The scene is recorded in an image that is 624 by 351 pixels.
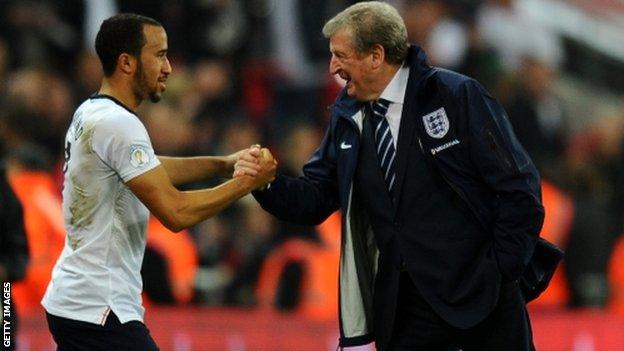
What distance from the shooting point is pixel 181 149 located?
31.5ft

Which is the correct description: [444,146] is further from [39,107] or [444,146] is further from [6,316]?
[39,107]

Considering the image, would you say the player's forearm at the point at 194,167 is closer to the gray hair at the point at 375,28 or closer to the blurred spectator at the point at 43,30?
the gray hair at the point at 375,28

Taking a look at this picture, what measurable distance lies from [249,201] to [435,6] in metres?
2.03

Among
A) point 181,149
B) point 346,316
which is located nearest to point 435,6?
point 181,149

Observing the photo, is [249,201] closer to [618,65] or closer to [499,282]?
[618,65]

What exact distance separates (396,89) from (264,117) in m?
4.92

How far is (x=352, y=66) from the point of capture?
5168 mm

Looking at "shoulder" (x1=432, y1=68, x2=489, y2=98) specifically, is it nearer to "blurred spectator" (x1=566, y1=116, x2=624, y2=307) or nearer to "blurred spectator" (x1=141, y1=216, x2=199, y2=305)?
"blurred spectator" (x1=141, y1=216, x2=199, y2=305)

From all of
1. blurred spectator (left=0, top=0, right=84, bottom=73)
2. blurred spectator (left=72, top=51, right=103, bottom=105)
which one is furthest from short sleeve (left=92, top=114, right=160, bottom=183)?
blurred spectator (left=0, top=0, right=84, bottom=73)

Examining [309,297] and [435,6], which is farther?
[435,6]

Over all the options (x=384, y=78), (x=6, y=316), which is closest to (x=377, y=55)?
(x=384, y=78)

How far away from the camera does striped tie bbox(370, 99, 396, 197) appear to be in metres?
5.13

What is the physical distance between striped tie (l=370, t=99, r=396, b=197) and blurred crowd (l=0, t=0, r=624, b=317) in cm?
407

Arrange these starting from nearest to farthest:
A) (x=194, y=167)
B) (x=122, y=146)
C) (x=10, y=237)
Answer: (x=122, y=146) < (x=194, y=167) < (x=10, y=237)
